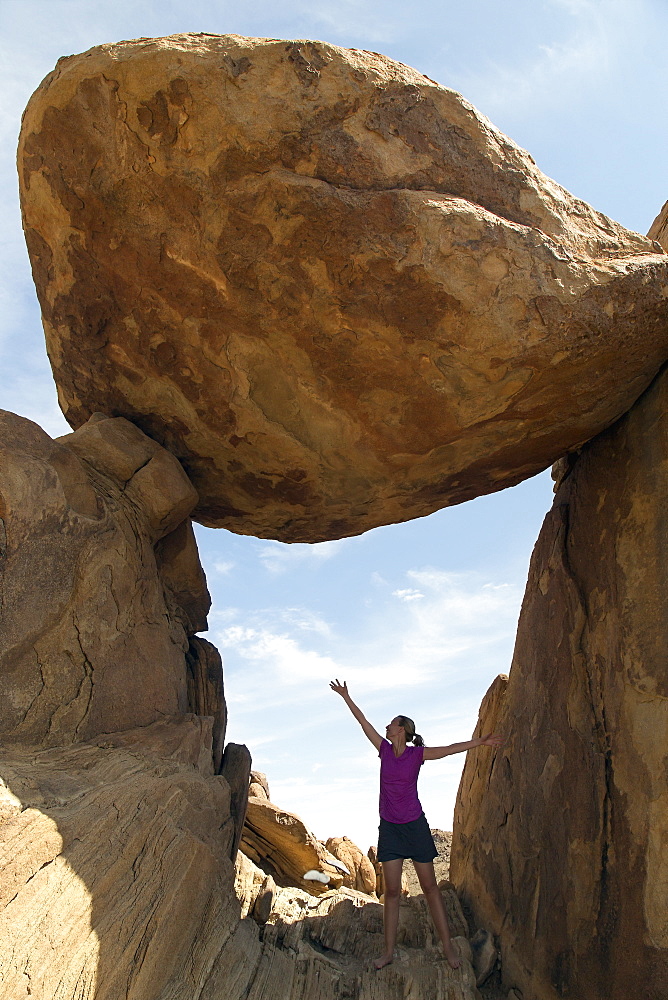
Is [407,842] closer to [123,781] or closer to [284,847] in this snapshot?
[123,781]

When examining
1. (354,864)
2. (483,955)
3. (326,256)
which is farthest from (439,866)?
(326,256)

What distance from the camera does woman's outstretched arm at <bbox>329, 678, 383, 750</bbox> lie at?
16.2 feet

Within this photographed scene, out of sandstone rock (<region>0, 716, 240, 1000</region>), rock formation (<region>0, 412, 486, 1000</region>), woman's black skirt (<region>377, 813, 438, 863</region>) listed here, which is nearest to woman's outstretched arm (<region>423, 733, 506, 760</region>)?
woman's black skirt (<region>377, 813, 438, 863</region>)

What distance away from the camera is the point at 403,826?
4645 millimetres

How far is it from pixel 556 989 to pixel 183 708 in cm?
294

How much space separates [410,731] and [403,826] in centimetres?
58

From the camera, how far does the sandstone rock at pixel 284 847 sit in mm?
8555

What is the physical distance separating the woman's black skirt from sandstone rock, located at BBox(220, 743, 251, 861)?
48.2 inches

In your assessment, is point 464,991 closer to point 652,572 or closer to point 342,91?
point 652,572

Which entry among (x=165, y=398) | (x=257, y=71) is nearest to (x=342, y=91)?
(x=257, y=71)

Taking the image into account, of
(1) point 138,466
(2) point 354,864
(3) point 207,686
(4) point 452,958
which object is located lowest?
(2) point 354,864

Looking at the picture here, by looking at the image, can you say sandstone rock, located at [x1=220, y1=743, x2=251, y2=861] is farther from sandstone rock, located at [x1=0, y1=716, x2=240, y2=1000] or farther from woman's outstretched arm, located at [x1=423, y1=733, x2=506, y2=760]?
woman's outstretched arm, located at [x1=423, y1=733, x2=506, y2=760]

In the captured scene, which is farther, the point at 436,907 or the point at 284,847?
the point at 284,847

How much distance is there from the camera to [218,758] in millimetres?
5438
